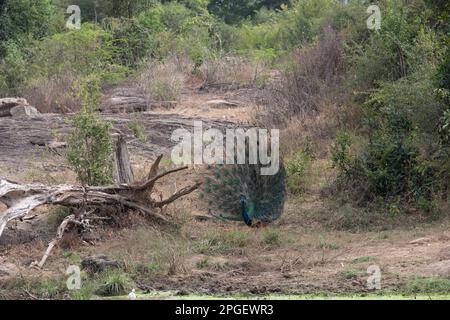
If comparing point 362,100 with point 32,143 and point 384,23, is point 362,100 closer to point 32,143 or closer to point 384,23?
point 384,23

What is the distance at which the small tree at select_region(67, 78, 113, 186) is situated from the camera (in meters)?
14.3

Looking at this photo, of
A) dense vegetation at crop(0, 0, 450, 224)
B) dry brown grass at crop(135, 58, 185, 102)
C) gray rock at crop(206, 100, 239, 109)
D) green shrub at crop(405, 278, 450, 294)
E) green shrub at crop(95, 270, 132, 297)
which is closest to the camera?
green shrub at crop(405, 278, 450, 294)

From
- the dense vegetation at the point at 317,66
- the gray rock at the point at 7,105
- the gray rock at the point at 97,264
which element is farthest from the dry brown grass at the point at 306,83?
the gray rock at the point at 97,264

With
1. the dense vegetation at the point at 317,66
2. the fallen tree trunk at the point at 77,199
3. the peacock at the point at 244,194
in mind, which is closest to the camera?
the fallen tree trunk at the point at 77,199

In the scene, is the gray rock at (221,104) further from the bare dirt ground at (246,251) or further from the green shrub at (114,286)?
the green shrub at (114,286)

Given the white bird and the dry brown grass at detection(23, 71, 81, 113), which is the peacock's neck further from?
the dry brown grass at detection(23, 71, 81, 113)

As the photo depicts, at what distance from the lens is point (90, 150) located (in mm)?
14492

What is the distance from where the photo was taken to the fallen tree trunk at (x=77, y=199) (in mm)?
12766

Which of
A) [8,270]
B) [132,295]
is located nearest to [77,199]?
[8,270]

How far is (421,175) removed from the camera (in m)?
14.7

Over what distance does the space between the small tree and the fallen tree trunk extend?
2.01 feet

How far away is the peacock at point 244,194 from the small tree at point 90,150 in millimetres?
1418

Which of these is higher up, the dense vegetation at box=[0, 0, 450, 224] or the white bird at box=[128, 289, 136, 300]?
the dense vegetation at box=[0, 0, 450, 224]

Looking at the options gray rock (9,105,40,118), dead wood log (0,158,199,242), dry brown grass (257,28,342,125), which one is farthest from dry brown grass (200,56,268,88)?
dead wood log (0,158,199,242)
